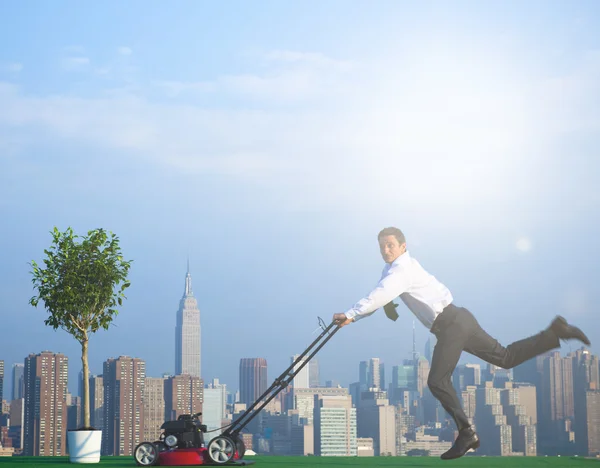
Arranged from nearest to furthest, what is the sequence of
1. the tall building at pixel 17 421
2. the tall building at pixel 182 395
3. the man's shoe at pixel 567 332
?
the man's shoe at pixel 567 332, the tall building at pixel 182 395, the tall building at pixel 17 421

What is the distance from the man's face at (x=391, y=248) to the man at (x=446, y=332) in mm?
98

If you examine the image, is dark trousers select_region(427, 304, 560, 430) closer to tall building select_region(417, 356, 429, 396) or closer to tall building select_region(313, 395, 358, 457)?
tall building select_region(313, 395, 358, 457)

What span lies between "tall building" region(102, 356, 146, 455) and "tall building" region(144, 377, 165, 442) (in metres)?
0.39

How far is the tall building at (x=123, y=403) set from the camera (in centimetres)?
4653

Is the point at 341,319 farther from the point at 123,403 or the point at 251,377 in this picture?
the point at 251,377

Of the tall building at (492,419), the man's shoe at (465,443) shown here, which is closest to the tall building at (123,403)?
the tall building at (492,419)

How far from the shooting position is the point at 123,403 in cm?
4809

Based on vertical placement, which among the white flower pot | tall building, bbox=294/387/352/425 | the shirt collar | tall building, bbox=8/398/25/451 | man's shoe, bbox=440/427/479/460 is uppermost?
the shirt collar

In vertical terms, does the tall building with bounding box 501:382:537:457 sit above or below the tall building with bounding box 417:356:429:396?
below

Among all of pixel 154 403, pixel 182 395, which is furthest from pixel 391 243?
pixel 182 395

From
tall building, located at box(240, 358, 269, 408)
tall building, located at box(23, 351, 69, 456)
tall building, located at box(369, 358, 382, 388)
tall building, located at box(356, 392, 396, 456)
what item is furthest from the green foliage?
tall building, located at box(369, 358, 382, 388)

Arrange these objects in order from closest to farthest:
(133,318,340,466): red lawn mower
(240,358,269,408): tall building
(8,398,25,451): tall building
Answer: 1. (133,318,340,466): red lawn mower
2. (8,398,25,451): tall building
3. (240,358,269,408): tall building

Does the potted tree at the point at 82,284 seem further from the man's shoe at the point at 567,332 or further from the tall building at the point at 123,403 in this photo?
the tall building at the point at 123,403

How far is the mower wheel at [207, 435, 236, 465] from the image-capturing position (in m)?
9.39
